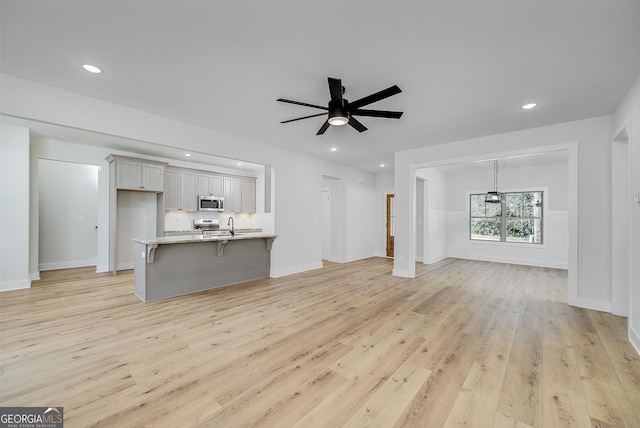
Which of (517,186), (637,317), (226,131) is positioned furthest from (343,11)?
(517,186)

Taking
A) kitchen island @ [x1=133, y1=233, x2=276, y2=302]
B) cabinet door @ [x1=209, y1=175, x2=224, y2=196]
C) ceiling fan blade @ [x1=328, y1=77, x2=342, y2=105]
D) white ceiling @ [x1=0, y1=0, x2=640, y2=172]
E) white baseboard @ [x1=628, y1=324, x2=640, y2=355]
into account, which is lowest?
white baseboard @ [x1=628, y1=324, x2=640, y2=355]

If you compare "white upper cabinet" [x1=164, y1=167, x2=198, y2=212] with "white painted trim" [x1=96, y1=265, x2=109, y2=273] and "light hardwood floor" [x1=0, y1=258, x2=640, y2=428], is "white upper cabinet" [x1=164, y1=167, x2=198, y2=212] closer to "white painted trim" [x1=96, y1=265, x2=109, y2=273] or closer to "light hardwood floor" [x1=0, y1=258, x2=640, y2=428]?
"white painted trim" [x1=96, y1=265, x2=109, y2=273]

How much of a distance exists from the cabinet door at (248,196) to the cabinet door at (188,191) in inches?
53.9

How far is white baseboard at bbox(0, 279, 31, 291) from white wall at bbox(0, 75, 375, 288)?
3.12m

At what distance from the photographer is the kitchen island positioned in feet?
12.8

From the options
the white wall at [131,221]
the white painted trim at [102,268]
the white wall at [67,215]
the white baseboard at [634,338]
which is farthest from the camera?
the white wall at [131,221]

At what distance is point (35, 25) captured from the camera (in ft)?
6.77

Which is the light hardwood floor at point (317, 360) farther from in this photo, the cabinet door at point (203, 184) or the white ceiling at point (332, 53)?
the cabinet door at point (203, 184)

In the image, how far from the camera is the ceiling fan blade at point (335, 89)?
2.35m

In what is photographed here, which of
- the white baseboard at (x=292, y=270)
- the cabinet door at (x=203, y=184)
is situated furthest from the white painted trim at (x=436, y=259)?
the cabinet door at (x=203, y=184)

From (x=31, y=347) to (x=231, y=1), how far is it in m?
3.59

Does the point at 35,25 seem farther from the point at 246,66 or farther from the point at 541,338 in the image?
the point at 541,338

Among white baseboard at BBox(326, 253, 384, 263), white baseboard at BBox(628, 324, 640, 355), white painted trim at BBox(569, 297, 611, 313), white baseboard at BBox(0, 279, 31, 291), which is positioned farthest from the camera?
white baseboard at BBox(326, 253, 384, 263)

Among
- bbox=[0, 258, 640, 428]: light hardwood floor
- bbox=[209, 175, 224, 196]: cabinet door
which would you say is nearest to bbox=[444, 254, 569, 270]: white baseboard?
bbox=[0, 258, 640, 428]: light hardwood floor
